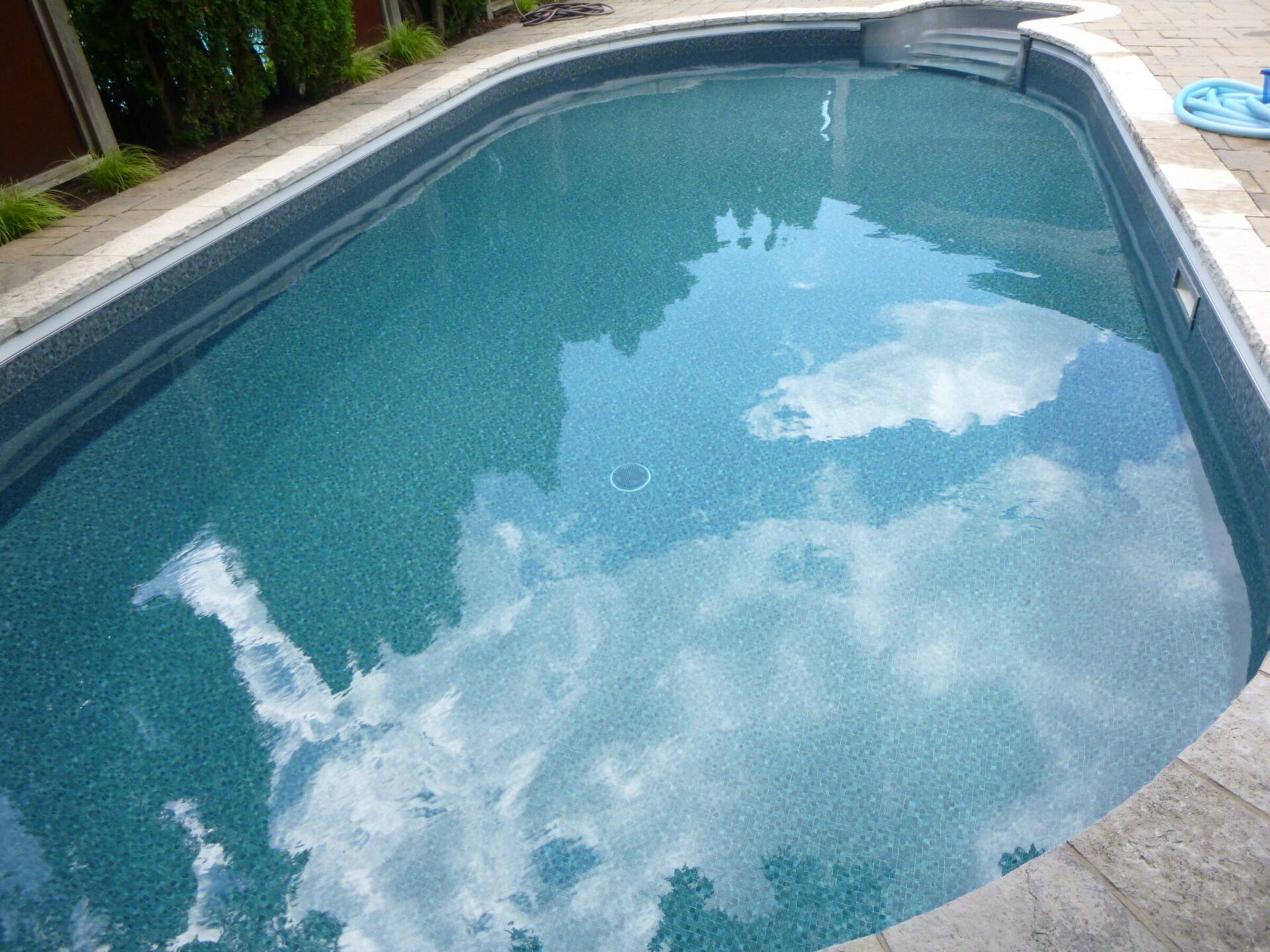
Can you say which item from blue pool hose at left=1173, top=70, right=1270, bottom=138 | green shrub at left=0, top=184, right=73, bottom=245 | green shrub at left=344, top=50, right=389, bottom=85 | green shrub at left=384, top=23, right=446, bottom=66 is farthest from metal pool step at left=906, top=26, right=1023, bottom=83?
green shrub at left=0, top=184, right=73, bottom=245

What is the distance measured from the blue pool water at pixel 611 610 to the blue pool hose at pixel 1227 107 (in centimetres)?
90

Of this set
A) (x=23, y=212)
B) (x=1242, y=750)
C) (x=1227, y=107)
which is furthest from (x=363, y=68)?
(x=1242, y=750)

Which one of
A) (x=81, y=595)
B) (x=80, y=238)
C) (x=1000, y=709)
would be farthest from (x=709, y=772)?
(x=80, y=238)

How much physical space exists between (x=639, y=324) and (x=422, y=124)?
3.48 metres

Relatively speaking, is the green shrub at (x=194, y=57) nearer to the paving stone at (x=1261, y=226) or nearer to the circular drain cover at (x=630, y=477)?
the circular drain cover at (x=630, y=477)

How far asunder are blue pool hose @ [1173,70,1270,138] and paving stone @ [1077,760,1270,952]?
457cm

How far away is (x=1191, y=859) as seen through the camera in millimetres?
1738

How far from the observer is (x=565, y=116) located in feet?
27.0

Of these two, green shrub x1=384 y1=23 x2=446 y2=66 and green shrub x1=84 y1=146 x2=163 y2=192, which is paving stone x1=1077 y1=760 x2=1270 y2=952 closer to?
green shrub x1=84 y1=146 x2=163 y2=192

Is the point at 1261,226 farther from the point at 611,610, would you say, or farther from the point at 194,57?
the point at 194,57

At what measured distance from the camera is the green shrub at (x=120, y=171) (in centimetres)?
575

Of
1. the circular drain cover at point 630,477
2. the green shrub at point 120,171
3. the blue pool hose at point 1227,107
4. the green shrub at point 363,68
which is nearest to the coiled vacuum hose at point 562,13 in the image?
the green shrub at point 363,68

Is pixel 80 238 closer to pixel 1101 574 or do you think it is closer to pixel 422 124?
pixel 422 124

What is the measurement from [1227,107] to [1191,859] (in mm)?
5169
